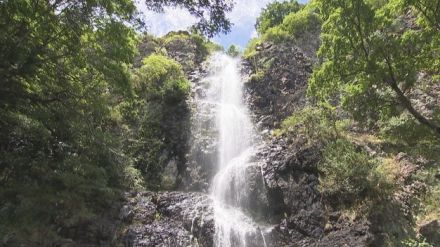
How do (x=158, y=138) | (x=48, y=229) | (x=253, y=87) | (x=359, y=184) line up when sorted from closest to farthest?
(x=48, y=229)
(x=359, y=184)
(x=158, y=138)
(x=253, y=87)

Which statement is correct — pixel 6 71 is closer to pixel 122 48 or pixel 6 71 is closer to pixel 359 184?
pixel 122 48

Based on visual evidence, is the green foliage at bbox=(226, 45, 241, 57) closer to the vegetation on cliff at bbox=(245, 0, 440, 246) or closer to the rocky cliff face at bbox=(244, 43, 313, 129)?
the rocky cliff face at bbox=(244, 43, 313, 129)

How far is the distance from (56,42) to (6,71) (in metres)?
2.91

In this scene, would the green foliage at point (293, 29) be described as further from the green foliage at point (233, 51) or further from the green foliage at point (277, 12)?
the green foliage at point (277, 12)

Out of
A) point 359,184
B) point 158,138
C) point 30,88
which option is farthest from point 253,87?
point 30,88

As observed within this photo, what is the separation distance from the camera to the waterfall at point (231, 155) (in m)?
13.9

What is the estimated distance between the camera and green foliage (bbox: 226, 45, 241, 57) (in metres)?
29.6

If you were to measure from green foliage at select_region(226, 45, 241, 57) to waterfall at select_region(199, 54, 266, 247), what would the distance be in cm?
154

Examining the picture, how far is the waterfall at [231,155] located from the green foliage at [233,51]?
60.6 inches

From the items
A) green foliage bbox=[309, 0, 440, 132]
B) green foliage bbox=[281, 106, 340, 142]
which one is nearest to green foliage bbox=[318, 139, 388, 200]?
green foliage bbox=[281, 106, 340, 142]

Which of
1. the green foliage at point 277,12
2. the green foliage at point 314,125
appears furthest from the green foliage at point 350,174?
the green foliage at point 277,12

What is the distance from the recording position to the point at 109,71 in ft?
39.3

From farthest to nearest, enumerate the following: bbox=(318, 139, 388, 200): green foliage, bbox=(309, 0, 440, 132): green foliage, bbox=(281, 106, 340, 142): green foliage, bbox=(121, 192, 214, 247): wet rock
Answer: bbox=(281, 106, 340, 142): green foliage, bbox=(318, 139, 388, 200): green foliage, bbox=(121, 192, 214, 247): wet rock, bbox=(309, 0, 440, 132): green foliage

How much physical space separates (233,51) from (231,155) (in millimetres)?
13337
